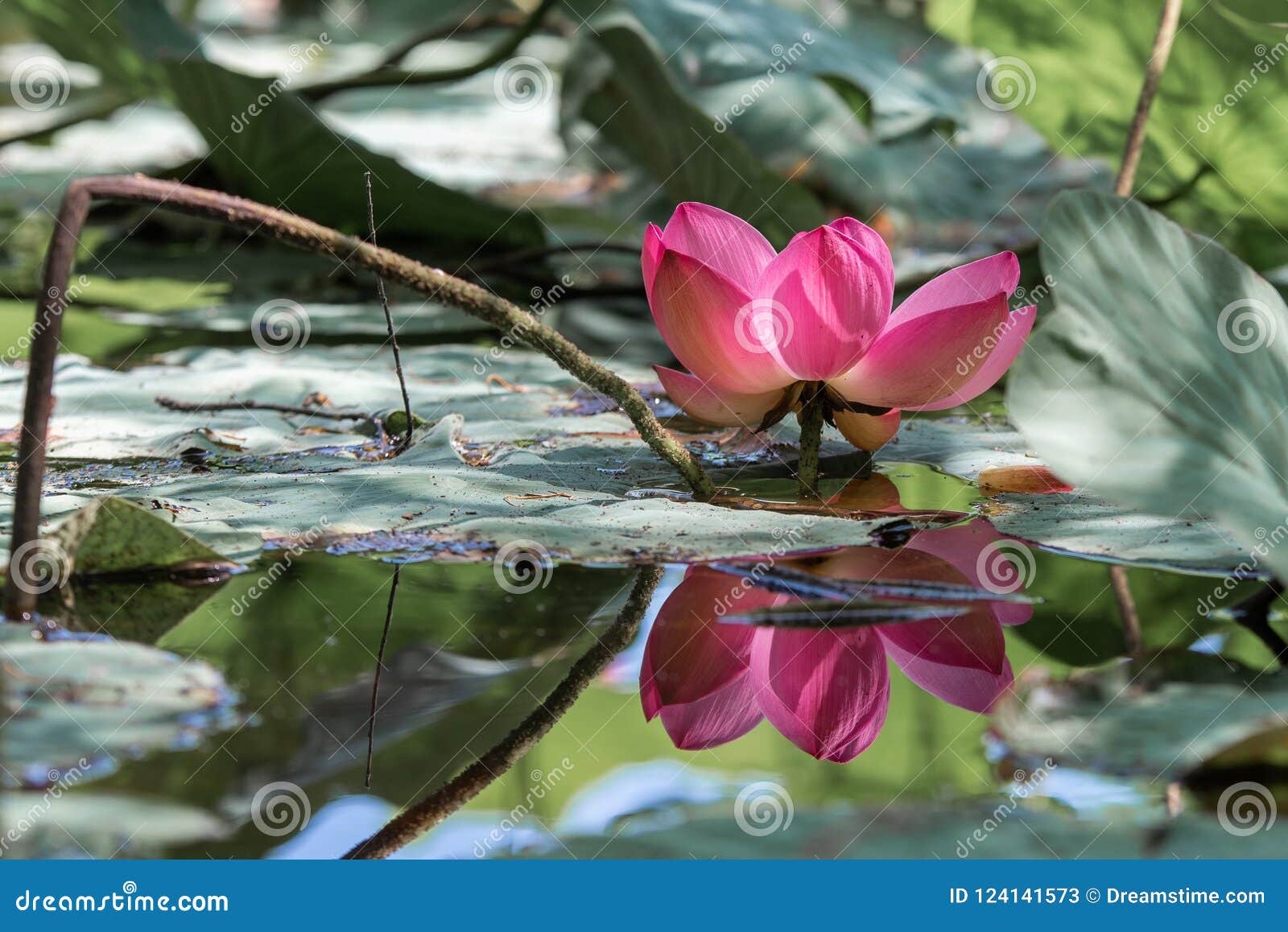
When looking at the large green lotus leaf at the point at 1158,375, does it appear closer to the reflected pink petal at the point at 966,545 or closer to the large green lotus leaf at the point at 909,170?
the reflected pink petal at the point at 966,545

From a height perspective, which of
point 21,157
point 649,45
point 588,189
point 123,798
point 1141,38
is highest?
point 21,157

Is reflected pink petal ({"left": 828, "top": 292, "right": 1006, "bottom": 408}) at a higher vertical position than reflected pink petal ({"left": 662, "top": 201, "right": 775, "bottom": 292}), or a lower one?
lower

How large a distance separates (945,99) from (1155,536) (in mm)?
1247

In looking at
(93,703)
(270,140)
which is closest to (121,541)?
(93,703)

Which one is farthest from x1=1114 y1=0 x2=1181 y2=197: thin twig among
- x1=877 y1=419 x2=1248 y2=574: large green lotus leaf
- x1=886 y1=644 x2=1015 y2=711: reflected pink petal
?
x1=886 y1=644 x2=1015 y2=711: reflected pink petal

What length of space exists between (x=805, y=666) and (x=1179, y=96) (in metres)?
1.11

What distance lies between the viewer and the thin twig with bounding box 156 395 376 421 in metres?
1.15

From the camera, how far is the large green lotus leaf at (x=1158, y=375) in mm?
615

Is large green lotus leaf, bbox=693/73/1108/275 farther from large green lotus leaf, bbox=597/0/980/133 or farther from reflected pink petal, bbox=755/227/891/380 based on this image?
reflected pink petal, bbox=755/227/891/380

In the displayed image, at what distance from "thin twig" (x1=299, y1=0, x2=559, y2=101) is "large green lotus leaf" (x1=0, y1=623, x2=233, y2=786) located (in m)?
1.56

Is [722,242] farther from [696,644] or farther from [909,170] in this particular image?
[909,170]

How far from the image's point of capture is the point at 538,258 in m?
2.05

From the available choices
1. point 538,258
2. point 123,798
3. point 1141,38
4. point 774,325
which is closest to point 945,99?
point 1141,38

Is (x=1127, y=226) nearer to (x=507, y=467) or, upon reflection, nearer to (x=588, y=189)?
(x=507, y=467)
